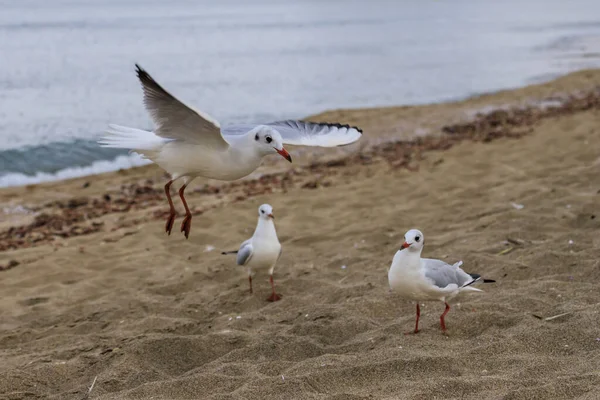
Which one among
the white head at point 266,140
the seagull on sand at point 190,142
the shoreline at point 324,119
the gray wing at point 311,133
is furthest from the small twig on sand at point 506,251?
the shoreline at point 324,119

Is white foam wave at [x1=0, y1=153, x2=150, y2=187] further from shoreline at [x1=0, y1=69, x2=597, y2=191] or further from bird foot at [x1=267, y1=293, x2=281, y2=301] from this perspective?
bird foot at [x1=267, y1=293, x2=281, y2=301]

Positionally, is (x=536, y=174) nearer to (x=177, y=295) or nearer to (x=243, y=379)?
(x=177, y=295)

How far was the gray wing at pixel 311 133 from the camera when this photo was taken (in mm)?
5168

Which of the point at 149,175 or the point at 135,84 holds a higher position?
the point at 135,84

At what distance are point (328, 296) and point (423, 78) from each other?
48.0 ft

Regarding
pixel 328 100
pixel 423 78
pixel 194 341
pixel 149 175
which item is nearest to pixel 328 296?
pixel 194 341

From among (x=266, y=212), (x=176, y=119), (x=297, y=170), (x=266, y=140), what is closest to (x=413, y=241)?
(x=266, y=140)

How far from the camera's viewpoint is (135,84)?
58.1 feet

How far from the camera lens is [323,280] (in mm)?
6098

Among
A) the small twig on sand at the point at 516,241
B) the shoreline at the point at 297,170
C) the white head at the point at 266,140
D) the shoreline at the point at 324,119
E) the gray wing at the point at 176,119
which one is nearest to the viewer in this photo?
the gray wing at the point at 176,119

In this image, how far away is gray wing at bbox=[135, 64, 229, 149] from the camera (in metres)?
4.13

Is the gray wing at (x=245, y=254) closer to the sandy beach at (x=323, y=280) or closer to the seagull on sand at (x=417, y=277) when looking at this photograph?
the sandy beach at (x=323, y=280)

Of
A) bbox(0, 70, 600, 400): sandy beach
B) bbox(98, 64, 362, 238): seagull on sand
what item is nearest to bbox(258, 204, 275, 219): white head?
bbox(0, 70, 600, 400): sandy beach

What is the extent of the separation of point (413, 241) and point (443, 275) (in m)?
0.31
